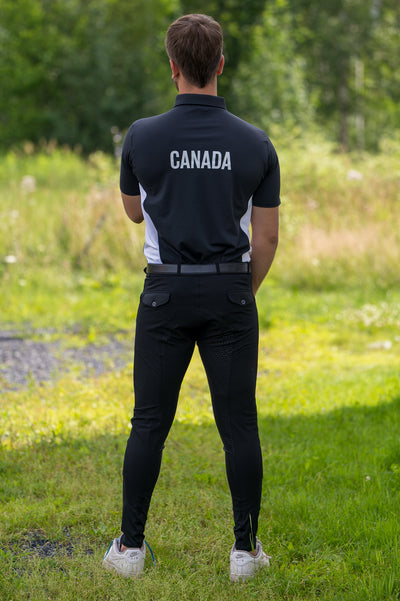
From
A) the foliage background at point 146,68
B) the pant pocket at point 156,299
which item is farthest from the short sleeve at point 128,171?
the foliage background at point 146,68

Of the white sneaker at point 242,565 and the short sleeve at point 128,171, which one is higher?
the short sleeve at point 128,171

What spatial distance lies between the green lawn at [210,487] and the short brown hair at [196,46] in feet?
6.89

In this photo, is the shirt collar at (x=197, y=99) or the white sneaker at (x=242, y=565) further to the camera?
the white sneaker at (x=242, y=565)

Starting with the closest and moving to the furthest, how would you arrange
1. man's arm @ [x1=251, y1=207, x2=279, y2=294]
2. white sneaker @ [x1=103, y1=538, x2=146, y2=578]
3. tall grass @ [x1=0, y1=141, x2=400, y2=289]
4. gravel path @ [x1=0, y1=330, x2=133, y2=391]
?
1. man's arm @ [x1=251, y1=207, x2=279, y2=294]
2. white sneaker @ [x1=103, y1=538, x2=146, y2=578]
3. gravel path @ [x1=0, y1=330, x2=133, y2=391]
4. tall grass @ [x1=0, y1=141, x2=400, y2=289]

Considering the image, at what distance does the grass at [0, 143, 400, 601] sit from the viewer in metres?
3.23

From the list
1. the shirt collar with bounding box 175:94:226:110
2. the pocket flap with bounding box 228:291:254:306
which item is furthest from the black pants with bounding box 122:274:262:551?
the shirt collar with bounding box 175:94:226:110

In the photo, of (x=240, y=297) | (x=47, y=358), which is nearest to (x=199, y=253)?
(x=240, y=297)

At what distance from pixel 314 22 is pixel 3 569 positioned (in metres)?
Result: 36.8

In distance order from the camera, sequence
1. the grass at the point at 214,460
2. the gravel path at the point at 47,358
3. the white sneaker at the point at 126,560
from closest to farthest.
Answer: the white sneaker at the point at 126,560 < the grass at the point at 214,460 < the gravel path at the point at 47,358

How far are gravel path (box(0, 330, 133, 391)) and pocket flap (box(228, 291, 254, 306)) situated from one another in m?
3.81

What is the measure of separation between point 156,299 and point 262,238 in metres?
0.53

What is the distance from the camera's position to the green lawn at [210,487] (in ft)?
10.5

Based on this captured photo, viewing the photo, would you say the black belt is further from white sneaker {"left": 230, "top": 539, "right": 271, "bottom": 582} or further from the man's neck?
white sneaker {"left": 230, "top": 539, "right": 271, "bottom": 582}

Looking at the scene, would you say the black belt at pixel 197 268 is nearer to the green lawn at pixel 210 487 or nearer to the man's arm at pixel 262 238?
the man's arm at pixel 262 238
